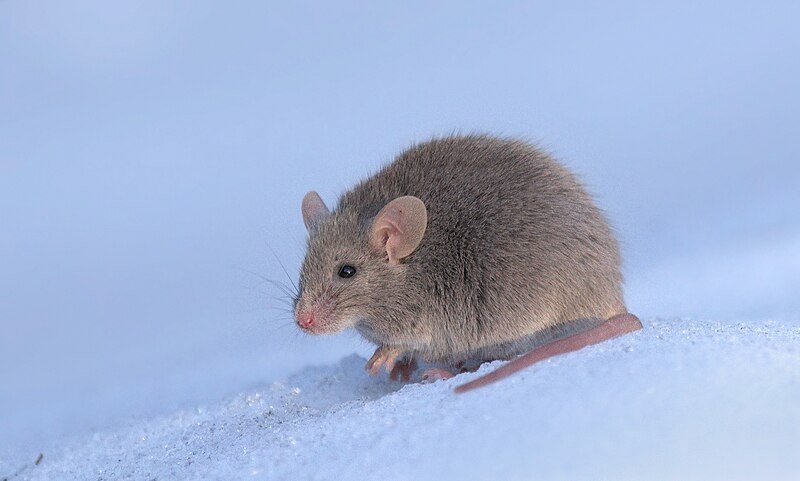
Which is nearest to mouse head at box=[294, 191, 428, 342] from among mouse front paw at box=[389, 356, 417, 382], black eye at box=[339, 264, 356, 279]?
black eye at box=[339, 264, 356, 279]

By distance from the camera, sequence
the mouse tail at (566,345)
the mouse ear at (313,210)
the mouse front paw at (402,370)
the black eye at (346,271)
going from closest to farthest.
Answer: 1. the mouse tail at (566,345)
2. the black eye at (346,271)
3. the mouse ear at (313,210)
4. the mouse front paw at (402,370)

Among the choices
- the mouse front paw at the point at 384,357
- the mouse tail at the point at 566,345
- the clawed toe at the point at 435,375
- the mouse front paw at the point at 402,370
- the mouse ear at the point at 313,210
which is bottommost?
the mouse tail at the point at 566,345

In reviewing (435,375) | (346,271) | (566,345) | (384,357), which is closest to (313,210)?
(346,271)

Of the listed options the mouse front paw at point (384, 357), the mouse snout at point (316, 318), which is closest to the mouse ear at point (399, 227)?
the mouse snout at point (316, 318)

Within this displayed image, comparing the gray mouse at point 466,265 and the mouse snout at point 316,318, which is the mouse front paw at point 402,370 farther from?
the mouse snout at point 316,318

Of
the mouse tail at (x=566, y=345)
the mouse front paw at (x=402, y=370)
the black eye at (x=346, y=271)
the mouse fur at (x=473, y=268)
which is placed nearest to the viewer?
the mouse tail at (x=566, y=345)

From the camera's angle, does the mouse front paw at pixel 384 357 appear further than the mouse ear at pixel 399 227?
Yes

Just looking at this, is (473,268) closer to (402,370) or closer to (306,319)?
(306,319)
